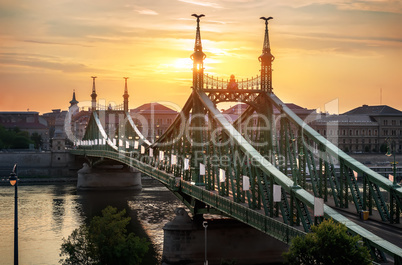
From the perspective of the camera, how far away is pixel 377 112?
195375 millimetres

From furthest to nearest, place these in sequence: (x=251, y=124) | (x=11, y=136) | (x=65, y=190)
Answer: (x=11, y=136), (x=65, y=190), (x=251, y=124)

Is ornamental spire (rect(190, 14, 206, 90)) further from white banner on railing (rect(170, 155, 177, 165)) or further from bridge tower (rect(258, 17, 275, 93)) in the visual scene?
white banner on railing (rect(170, 155, 177, 165))

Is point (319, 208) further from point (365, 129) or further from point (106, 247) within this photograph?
point (365, 129)

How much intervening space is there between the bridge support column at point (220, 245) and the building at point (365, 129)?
13344 centimetres

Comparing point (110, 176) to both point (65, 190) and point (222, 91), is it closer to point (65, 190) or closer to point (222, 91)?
point (65, 190)

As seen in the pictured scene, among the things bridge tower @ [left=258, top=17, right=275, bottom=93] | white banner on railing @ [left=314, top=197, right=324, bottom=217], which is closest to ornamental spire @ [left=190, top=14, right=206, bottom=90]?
bridge tower @ [left=258, top=17, right=275, bottom=93]

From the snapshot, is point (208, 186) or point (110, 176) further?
point (110, 176)

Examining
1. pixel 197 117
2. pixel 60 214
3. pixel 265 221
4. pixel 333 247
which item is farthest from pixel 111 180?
pixel 333 247

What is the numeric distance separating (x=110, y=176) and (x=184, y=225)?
67.7 meters

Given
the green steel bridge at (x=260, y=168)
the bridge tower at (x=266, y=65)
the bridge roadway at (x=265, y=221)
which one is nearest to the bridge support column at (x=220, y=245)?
the green steel bridge at (x=260, y=168)

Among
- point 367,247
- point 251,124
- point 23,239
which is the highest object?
point 251,124

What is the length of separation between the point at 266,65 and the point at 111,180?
67336 mm

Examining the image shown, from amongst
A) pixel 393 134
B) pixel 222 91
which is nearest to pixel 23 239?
pixel 222 91

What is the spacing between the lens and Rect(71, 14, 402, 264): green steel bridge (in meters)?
36.3
